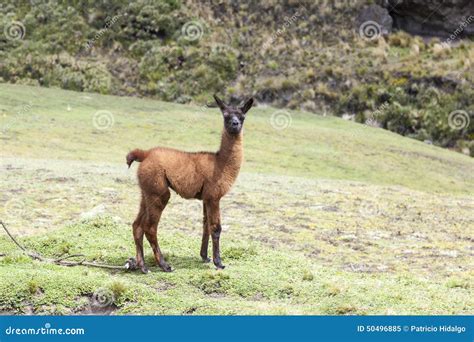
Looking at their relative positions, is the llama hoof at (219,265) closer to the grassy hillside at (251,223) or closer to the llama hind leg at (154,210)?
the grassy hillside at (251,223)

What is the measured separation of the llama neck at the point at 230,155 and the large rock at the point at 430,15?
4208cm

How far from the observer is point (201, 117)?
33031 millimetres

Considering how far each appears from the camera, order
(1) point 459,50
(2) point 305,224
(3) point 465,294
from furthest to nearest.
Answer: (1) point 459,50 < (2) point 305,224 < (3) point 465,294

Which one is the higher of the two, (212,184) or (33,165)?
(212,184)

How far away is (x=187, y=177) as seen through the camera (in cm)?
1022

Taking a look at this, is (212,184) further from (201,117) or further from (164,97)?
(164,97)

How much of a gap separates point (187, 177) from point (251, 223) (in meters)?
4.90

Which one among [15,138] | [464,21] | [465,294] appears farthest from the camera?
[464,21]

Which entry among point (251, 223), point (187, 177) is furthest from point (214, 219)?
point (251, 223)

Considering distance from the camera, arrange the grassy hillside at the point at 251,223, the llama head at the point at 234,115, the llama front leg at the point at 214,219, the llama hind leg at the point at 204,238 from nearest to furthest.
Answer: the grassy hillside at the point at 251,223
the llama head at the point at 234,115
the llama front leg at the point at 214,219
the llama hind leg at the point at 204,238

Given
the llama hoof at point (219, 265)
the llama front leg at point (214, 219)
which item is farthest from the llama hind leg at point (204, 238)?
the llama hoof at point (219, 265)

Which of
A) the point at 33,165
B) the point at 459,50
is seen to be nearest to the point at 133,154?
the point at 33,165

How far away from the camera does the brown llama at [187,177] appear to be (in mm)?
10109

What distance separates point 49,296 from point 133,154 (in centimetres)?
225
